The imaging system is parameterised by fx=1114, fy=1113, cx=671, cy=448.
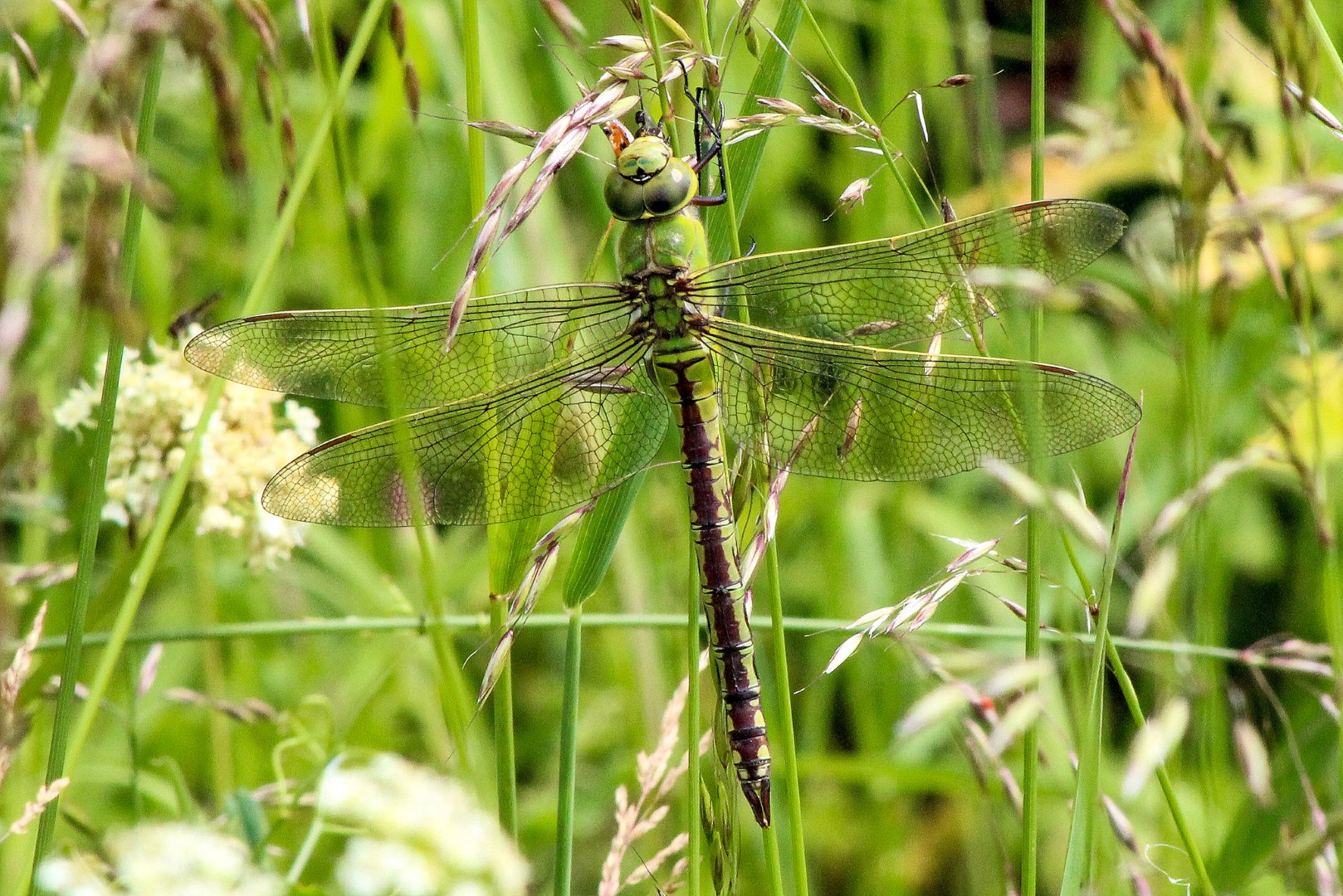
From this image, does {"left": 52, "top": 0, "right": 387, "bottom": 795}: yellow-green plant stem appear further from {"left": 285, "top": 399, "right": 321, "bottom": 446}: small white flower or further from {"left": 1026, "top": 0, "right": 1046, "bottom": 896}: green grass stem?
{"left": 1026, "top": 0, "right": 1046, "bottom": 896}: green grass stem

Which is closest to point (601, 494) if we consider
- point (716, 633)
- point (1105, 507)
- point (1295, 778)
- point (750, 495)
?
point (750, 495)

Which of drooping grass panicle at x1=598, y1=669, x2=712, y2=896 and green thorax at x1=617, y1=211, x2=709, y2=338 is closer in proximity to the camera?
drooping grass panicle at x1=598, y1=669, x2=712, y2=896

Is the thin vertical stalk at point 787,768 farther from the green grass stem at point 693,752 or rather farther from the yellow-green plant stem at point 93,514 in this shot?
the yellow-green plant stem at point 93,514

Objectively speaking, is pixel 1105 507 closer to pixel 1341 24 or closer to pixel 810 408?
pixel 1341 24

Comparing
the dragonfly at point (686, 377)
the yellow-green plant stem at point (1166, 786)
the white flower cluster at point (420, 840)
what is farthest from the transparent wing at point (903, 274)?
the white flower cluster at point (420, 840)

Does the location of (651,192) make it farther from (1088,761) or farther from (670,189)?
(1088,761)

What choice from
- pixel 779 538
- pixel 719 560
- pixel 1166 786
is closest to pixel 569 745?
pixel 719 560

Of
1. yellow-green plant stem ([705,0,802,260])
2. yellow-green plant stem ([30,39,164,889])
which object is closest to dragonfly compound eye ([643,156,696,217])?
yellow-green plant stem ([705,0,802,260])
